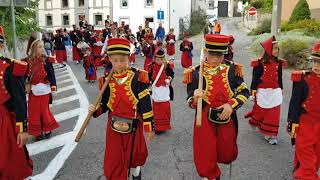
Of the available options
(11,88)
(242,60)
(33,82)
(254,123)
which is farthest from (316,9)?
(11,88)

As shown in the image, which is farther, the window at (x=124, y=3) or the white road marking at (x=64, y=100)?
the window at (x=124, y=3)

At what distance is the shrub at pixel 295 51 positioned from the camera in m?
16.9

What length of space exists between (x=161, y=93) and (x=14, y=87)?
4.20m

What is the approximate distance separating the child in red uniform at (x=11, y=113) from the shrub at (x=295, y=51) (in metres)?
13.6

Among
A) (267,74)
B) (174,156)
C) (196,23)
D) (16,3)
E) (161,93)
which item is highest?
(16,3)

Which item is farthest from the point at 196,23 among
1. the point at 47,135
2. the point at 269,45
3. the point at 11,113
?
the point at 11,113

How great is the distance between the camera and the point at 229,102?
16.9 feet

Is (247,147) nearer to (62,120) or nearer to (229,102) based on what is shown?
(229,102)

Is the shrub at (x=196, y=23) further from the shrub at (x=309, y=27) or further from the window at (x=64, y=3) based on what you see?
the shrub at (x=309, y=27)

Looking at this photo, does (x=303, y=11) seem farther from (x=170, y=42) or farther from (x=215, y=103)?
(x=215, y=103)

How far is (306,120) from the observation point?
5.38m

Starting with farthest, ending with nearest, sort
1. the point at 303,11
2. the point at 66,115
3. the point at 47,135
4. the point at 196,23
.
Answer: the point at 196,23 < the point at 303,11 < the point at 66,115 < the point at 47,135

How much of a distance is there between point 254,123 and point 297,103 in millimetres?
3337

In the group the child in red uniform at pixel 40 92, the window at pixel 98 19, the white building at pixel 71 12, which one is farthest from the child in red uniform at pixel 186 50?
the window at pixel 98 19
